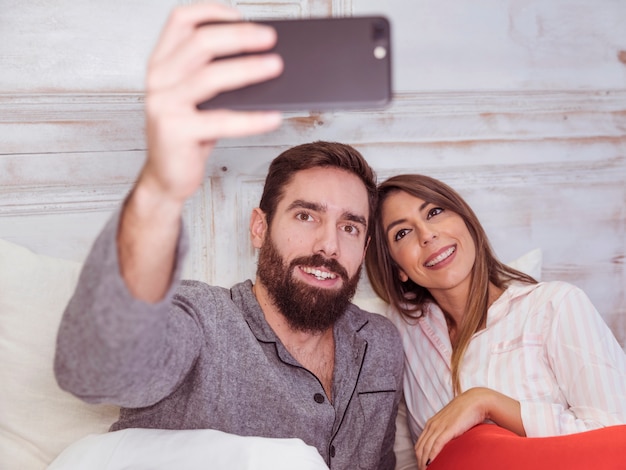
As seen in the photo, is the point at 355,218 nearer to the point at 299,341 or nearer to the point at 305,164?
the point at 305,164

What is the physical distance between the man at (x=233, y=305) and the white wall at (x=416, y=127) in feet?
0.76

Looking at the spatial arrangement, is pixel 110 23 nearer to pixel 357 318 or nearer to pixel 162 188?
pixel 357 318

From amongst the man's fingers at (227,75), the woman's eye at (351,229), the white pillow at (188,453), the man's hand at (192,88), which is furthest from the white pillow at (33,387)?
the man's fingers at (227,75)

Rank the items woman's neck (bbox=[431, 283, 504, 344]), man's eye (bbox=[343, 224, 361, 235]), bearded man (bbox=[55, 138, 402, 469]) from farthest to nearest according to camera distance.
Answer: woman's neck (bbox=[431, 283, 504, 344]) → man's eye (bbox=[343, 224, 361, 235]) → bearded man (bbox=[55, 138, 402, 469])

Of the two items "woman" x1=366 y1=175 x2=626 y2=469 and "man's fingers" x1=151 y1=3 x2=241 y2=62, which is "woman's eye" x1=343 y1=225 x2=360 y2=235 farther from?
"man's fingers" x1=151 y1=3 x2=241 y2=62

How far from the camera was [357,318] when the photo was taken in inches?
58.9

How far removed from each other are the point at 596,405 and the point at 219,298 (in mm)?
785

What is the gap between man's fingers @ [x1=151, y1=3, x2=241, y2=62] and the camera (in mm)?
634

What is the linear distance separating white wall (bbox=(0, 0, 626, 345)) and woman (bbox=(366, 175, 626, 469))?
24cm

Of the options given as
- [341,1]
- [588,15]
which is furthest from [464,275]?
[588,15]

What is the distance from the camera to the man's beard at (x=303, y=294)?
1347 millimetres

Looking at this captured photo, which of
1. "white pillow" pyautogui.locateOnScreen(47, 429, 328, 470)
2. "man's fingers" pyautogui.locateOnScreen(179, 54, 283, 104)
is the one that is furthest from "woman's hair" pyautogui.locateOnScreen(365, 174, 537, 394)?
"man's fingers" pyautogui.locateOnScreen(179, 54, 283, 104)

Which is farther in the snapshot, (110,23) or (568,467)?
(110,23)

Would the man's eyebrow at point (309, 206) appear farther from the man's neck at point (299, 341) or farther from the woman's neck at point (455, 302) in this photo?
the woman's neck at point (455, 302)
